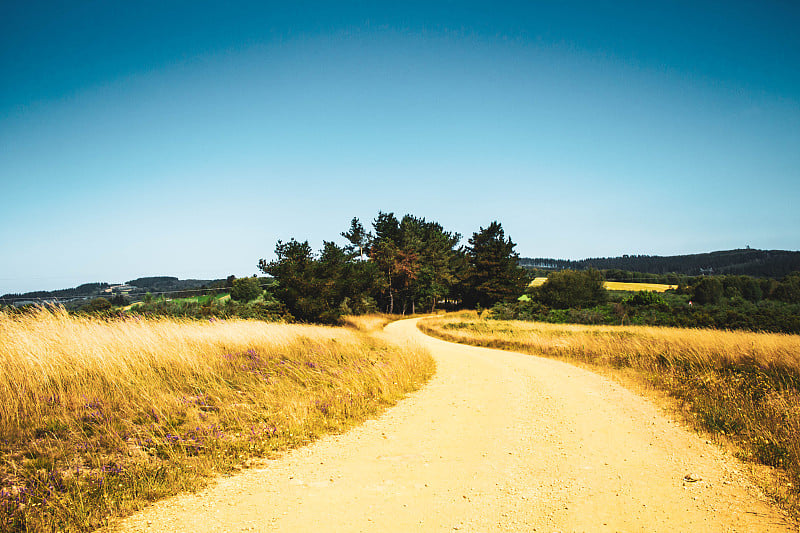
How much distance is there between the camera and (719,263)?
335 feet

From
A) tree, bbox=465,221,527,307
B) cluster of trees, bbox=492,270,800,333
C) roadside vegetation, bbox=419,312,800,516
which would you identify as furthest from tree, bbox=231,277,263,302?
tree, bbox=465,221,527,307

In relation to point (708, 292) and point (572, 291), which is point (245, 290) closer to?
point (572, 291)

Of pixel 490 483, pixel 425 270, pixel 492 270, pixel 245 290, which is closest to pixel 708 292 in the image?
pixel 492 270

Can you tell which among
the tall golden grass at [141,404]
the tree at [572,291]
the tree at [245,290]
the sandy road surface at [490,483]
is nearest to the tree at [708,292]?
the tree at [572,291]

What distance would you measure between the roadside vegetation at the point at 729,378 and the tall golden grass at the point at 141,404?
5.85 metres

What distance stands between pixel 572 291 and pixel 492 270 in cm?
1045

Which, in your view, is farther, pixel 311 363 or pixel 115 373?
pixel 311 363

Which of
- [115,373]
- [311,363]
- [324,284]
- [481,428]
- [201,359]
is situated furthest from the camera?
[324,284]

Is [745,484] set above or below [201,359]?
below

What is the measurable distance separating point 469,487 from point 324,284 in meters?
20.9

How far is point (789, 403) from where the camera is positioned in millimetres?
7176

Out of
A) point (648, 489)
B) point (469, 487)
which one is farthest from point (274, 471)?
point (648, 489)

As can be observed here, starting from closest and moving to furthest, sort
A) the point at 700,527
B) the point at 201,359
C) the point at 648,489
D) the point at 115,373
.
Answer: the point at 700,527 → the point at 648,489 → the point at 115,373 → the point at 201,359

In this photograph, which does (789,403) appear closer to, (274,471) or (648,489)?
(648,489)
